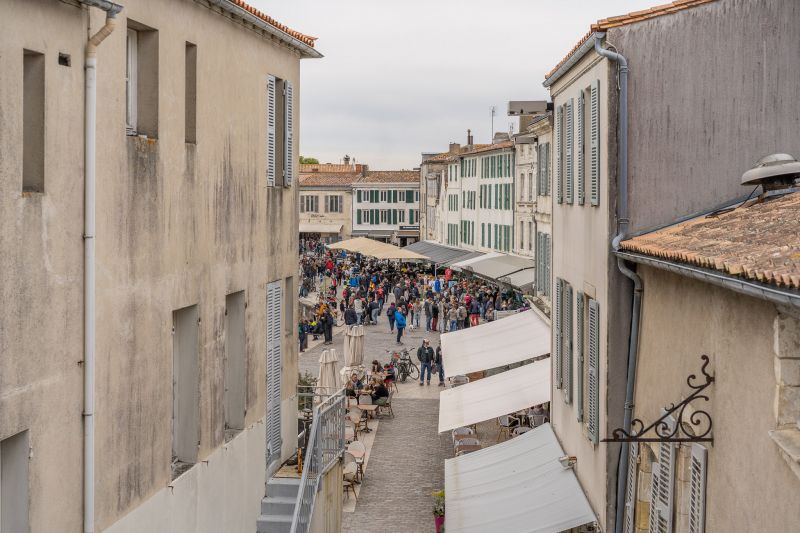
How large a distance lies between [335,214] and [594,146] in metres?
90.8

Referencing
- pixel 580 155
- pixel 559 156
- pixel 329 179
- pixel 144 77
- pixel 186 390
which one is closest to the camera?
pixel 144 77

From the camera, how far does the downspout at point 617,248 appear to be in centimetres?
1162

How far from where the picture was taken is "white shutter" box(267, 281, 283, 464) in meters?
15.8

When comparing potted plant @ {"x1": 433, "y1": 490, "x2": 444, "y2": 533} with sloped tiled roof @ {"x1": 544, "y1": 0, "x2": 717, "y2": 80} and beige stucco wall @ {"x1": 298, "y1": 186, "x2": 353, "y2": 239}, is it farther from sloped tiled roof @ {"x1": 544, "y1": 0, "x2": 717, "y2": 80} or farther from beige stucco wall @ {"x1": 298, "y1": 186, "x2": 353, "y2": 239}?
beige stucco wall @ {"x1": 298, "y1": 186, "x2": 353, "y2": 239}

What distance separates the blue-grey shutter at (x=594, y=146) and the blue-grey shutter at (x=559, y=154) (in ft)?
9.84

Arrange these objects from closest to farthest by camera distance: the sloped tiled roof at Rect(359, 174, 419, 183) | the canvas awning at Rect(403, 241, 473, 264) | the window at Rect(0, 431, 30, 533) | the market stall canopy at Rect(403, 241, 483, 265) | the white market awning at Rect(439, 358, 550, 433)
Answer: the window at Rect(0, 431, 30, 533) → the white market awning at Rect(439, 358, 550, 433) → the market stall canopy at Rect(403, 241, 483, 265) → the canvas awning at Rect(403, 241, 473, 264) → the sloped tiled roof at Rect(359, 174, 419, 183)

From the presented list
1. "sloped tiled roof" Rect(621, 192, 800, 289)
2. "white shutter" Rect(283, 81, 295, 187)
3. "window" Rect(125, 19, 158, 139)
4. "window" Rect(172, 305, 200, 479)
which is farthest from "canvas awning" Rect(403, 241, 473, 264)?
"sloped tiled roof" Rect(621, 192, 800, 289)

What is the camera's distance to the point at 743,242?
324 inches

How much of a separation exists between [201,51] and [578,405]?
628 centimetres

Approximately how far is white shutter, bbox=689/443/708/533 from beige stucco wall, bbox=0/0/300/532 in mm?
4881

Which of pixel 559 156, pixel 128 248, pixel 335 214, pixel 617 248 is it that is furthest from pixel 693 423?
pixel 335 214

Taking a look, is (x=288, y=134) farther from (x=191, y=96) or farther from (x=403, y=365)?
(x=403, y=365)

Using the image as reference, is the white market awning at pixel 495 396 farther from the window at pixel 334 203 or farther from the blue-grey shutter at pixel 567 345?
the window at pixel 334 203

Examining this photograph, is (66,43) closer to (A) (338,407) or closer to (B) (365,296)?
(A) (338,407)
